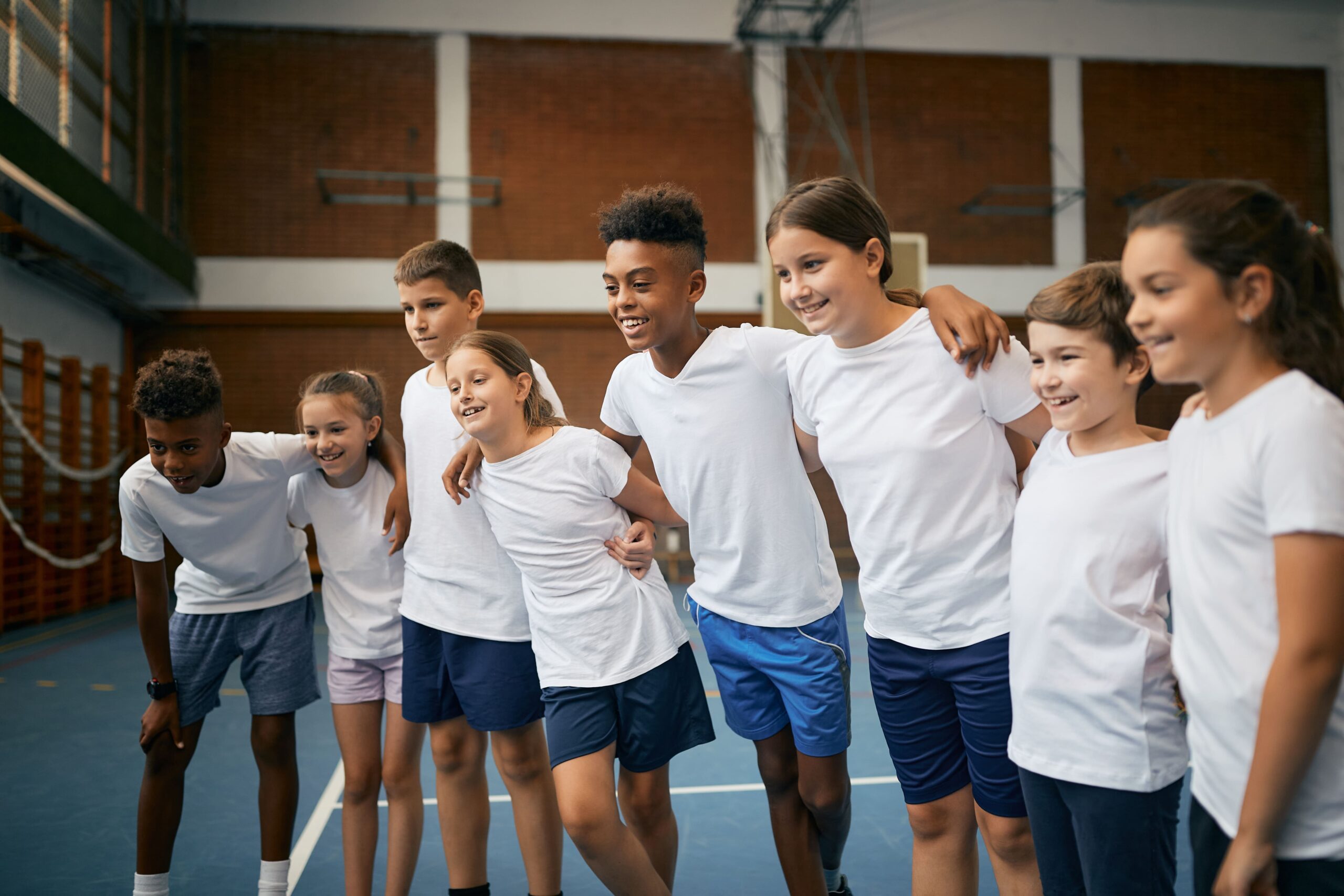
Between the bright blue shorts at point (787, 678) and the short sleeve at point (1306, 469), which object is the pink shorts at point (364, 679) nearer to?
the bright blue shorts at point (787, 678)

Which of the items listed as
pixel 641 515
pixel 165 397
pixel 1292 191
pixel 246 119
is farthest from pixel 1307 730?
pixel 1292 191

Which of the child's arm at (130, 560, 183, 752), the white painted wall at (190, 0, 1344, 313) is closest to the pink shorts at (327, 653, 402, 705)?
the child's arm at (130, 560, 183, 752)

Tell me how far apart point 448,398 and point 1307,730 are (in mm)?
1974

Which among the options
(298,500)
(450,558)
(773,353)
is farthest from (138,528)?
(773,353)

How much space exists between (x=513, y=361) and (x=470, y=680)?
80 centimetres

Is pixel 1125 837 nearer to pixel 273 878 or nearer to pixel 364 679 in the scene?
pixel 364 679

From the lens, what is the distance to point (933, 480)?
1.76 metres

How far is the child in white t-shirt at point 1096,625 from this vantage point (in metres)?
1.41

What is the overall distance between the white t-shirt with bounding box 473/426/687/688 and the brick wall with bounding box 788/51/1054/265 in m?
9.59

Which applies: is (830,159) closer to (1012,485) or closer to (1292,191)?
(1292,191)

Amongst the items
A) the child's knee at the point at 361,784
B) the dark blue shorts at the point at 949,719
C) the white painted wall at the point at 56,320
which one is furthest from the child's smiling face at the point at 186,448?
the white painted wall at the point at 56,320

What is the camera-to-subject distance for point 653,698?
217cm

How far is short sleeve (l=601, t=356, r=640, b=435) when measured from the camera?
232cm

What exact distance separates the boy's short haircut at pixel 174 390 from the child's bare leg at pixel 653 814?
54.5 inches
